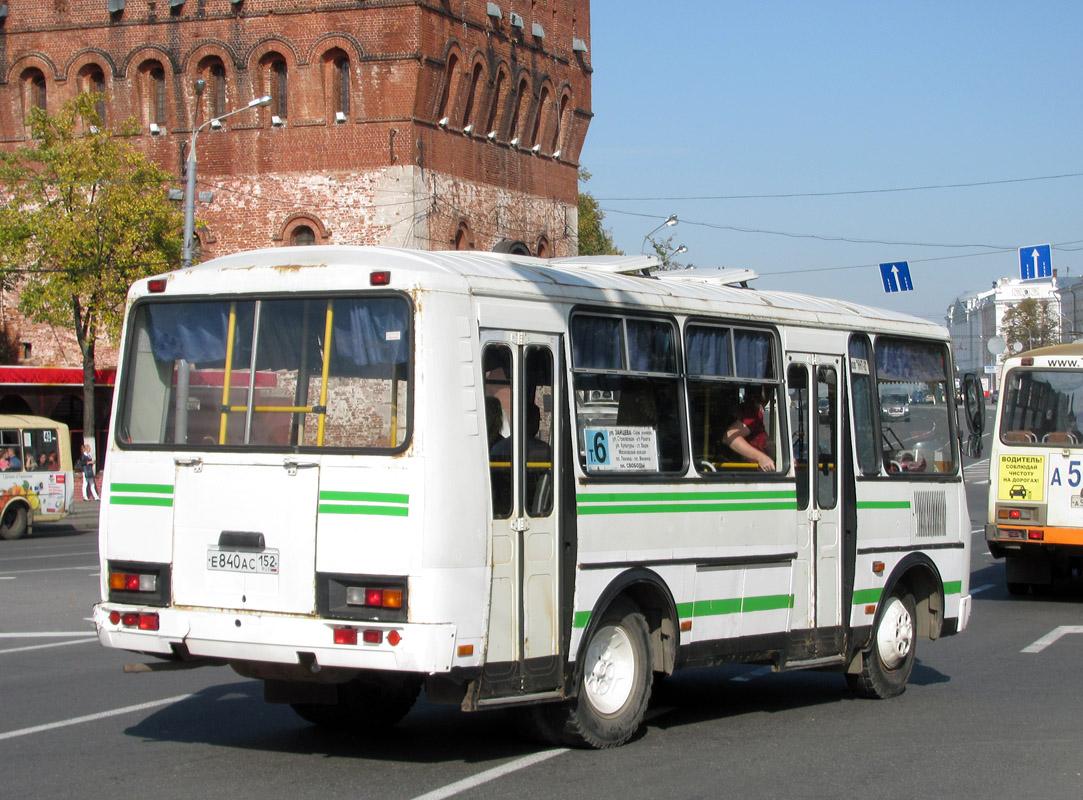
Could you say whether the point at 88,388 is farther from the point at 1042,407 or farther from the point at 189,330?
the point at 189,330

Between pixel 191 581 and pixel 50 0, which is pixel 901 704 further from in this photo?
pixel 50 0

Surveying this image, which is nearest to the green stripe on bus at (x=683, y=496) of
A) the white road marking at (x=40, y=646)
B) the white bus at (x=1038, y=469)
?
the white road marking at (x=40, y=646)

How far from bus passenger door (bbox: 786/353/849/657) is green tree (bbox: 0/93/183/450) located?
29.7 metres

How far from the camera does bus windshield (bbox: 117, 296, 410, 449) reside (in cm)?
728

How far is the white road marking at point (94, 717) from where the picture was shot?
8.49 meters

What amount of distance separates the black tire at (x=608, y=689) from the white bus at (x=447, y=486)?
0.06ft

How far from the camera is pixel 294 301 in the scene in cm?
758

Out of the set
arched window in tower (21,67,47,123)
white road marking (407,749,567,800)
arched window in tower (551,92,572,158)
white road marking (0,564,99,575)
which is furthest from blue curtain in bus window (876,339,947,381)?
arched window in tower (21,67,47,123)

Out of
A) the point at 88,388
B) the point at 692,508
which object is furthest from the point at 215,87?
the point at 692,508

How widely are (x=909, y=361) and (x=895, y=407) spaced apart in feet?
1.58

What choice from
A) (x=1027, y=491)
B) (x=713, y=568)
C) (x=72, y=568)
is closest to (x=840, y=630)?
(x=713, y=568)

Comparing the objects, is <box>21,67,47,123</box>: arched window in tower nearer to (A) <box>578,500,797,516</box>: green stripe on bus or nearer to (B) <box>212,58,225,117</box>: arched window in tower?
(B) <box>212,58,225,117</box>: arched window in tower

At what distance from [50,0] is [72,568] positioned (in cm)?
3110

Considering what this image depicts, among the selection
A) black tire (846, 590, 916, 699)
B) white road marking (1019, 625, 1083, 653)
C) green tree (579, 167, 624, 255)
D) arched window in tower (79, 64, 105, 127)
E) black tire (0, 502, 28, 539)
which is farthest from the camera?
green tree (579, 167, 624, 255)
